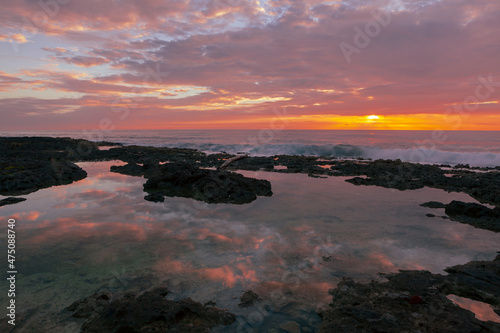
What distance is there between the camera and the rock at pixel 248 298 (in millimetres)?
4527

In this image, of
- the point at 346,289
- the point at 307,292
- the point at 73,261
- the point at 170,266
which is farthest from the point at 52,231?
the point at 346,289

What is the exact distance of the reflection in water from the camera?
4996mm

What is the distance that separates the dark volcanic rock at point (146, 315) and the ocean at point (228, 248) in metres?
0.20

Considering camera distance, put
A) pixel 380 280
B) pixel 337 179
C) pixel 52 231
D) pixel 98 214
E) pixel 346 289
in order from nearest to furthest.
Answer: pixel 346 289 < pixel 380 280 < pixel 52 231 < pixel 98 214 < pixel 337 179

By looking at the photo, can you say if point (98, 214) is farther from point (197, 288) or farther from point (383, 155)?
point (383, 155)

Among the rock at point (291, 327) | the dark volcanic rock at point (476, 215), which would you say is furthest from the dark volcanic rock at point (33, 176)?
the dark volcanic rock at point (476, 215)

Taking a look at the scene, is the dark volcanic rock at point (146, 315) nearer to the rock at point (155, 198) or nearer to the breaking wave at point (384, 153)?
the rock at point (155, 198)

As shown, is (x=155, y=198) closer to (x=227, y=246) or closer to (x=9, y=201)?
(x=9, y=201)

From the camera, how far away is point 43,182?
1366 cm

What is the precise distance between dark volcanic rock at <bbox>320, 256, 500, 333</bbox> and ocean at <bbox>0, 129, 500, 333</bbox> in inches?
12.9

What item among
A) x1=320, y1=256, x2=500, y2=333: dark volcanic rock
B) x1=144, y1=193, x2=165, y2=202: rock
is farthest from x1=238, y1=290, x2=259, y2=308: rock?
x1=144, y1=193, x2=165, y2=202: rock

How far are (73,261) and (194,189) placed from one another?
720 centimetres

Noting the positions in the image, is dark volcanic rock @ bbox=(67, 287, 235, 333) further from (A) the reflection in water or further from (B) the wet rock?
(B) the wet rock

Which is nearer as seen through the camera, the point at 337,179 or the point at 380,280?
the point at 380,280
